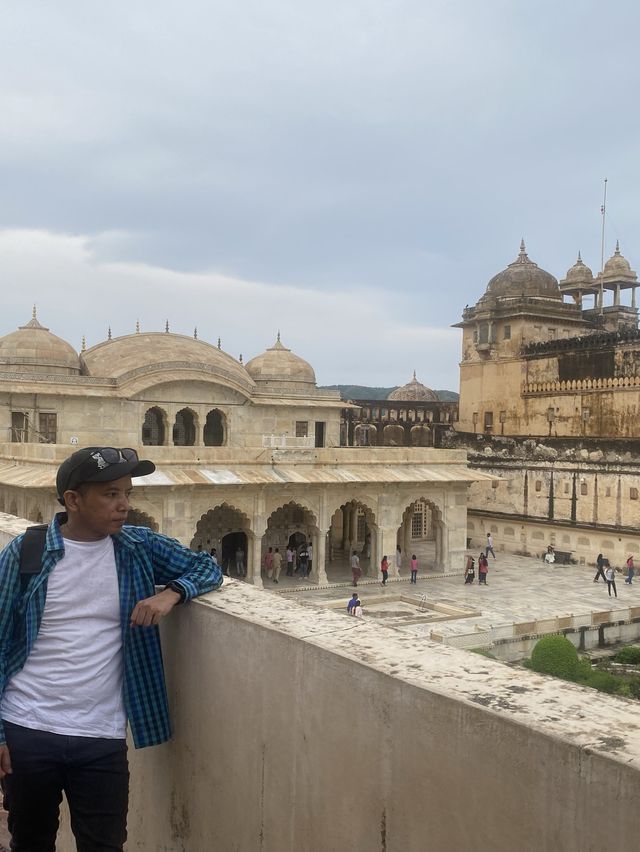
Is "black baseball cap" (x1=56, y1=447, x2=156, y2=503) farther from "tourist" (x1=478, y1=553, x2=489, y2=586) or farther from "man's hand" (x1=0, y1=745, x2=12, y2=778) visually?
"tourist" (x1=478, y1=553, x2=489, y2=586)

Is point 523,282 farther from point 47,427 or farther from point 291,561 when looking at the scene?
point 47,427

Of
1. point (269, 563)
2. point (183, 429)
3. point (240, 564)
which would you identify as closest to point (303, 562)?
point (269, 563)

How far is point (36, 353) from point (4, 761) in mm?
23486

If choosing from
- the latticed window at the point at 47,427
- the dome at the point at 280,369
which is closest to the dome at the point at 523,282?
the dome at the point at 280,369

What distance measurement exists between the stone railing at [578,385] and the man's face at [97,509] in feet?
93.8

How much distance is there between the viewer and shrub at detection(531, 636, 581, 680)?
1362 centimetres

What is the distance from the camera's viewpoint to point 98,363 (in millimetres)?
26062

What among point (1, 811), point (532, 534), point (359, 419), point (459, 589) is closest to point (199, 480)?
point (459, 589)

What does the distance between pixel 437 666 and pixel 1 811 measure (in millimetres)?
2843

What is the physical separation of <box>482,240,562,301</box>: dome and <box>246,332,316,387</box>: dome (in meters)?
10.9

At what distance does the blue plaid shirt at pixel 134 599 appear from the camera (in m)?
2.55

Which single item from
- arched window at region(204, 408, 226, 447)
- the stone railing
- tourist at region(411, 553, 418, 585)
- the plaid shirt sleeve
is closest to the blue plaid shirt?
the plaid shirt sleeve

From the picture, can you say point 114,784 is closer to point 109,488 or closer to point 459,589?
point 109,488

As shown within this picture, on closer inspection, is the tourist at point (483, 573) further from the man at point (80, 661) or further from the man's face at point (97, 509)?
the man's face at point (97, 509)
